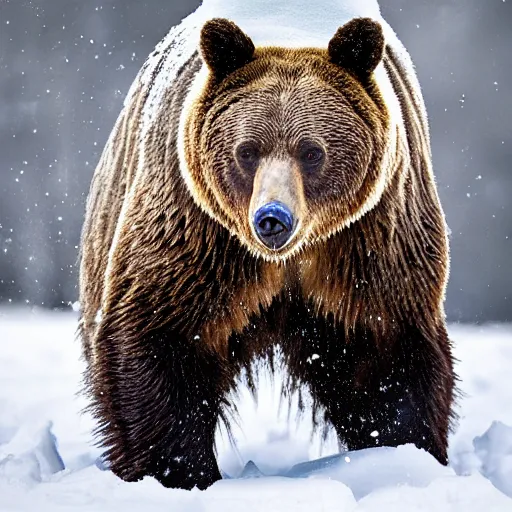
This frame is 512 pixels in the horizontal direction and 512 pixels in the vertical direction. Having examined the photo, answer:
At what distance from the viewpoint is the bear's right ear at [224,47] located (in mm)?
4082

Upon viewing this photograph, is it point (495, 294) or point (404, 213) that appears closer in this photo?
point (404, 213)

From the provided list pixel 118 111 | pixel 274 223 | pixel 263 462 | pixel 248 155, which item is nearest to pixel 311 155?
pixel 248 155

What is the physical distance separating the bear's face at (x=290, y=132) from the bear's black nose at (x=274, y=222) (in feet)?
0.21

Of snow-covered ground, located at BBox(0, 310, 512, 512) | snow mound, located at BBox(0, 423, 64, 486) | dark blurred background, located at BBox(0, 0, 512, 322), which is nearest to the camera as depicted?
snow-covered ground, located at BBox(0, 310, 512, 512)

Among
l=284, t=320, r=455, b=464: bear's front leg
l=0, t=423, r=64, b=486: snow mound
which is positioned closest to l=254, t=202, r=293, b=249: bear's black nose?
l=284, t=320, r=455, b=464: bear's front leg

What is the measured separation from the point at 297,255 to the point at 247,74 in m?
0.78

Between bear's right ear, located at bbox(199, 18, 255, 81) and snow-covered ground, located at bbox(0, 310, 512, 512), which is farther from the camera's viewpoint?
bear's right ear, located at bbox(199, 18, 255, 81)

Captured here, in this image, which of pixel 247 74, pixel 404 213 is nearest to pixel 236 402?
pixel 404 213

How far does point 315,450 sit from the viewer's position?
19.6ft

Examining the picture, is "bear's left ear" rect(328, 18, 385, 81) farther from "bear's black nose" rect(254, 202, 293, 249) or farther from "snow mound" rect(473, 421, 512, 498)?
"snow mound" rect(473, 421, 512, 498)

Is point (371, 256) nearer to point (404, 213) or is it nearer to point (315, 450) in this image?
point (404, 213)

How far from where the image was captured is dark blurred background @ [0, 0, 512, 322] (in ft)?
38.5

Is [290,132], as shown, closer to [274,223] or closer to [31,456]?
[274,223]

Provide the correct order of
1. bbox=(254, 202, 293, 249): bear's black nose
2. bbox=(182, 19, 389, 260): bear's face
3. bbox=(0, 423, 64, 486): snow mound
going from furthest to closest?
bbox=(0, 423, 64, 486): snow mound
bbox=(182, 19, 389, 260): bear's face
bbox=(254, 202, 293, 249): bear's black nose
